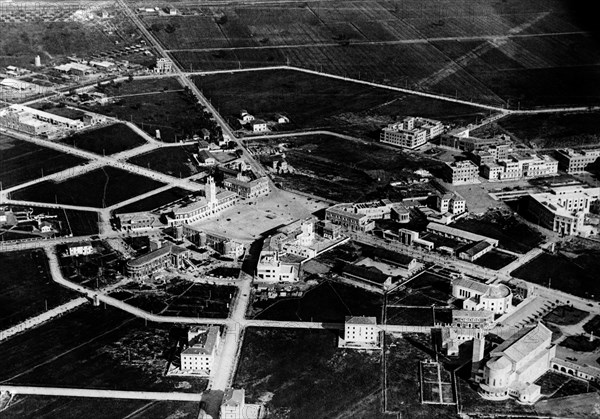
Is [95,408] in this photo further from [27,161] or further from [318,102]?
[318,102]

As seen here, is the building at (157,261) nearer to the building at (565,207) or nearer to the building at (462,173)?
the building at (462,173)

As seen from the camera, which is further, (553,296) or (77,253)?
(77,253)

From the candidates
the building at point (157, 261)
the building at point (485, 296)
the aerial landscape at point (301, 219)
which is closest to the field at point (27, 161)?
the aerial landscape at point (301, 219)

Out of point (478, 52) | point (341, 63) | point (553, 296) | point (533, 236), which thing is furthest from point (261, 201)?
point (478, 52)

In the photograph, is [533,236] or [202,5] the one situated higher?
[202,5]

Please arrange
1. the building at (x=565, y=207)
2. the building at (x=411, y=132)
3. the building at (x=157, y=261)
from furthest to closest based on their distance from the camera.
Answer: the building at (x=411, y=132)
the building at (x=565, y=207)
the building at (x=157, y=261)

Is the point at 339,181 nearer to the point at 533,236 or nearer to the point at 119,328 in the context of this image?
the point at 533,236
